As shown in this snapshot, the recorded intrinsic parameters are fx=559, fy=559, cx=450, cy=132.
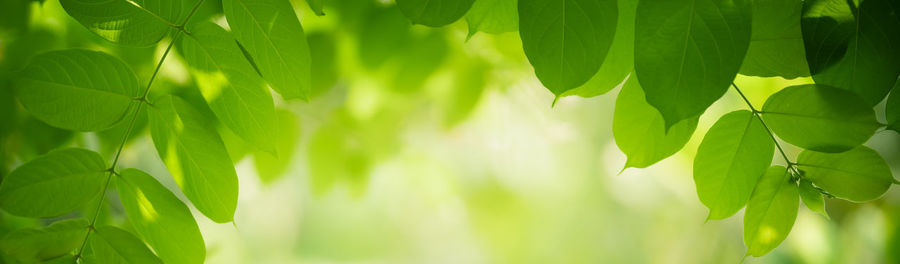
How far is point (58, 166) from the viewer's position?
32 cm

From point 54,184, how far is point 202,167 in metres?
0.08

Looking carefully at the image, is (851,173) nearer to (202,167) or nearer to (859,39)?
(859,39)

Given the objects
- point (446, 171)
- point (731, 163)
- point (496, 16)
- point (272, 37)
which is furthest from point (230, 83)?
point (446, 171)

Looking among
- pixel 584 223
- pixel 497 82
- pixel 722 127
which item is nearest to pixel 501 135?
pixel 497 82

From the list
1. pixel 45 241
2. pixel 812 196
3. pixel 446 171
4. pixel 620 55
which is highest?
pixel 45 241

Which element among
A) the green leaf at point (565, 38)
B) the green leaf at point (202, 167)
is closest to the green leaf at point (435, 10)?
the green leaf at point (565, 38)

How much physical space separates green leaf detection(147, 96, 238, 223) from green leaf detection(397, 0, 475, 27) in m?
A: 0.15

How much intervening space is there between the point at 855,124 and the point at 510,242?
2.21m

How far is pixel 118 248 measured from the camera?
0.33 metres

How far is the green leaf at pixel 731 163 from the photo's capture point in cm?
32

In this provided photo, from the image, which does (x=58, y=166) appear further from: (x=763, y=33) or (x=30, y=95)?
(x=763, y=33)

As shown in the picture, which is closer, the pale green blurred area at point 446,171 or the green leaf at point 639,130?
the green leaf at point 639,130

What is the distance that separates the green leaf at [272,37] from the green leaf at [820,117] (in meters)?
0.27

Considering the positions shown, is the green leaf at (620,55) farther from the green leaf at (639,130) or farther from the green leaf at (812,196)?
the green leaf at (812,196)
